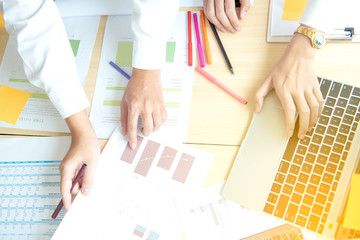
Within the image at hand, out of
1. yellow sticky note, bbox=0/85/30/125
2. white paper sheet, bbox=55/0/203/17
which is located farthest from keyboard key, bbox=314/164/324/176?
yellow sticky note, bbox=0/85/30/125

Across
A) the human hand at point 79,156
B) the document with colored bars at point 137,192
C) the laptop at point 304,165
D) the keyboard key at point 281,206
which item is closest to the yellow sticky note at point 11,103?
the human hand at point 79,156

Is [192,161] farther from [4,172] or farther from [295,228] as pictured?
[4,172]

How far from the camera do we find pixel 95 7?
2.99 ft

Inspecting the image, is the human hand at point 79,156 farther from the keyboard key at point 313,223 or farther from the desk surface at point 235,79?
the keyboard key at point 313,223

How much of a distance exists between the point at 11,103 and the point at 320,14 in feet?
2.70

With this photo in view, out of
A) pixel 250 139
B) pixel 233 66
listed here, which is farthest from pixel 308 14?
pixel 250 139

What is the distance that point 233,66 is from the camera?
784mm

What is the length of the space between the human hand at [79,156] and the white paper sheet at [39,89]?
0.07 metres

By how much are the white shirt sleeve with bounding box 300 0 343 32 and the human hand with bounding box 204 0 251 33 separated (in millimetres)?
161

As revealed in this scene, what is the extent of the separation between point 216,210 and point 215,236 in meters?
0.05

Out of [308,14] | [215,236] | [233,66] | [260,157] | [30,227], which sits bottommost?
[30,227]

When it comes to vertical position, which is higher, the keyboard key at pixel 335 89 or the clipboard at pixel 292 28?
the clipboard at pixel 292 28

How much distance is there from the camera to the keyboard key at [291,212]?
633mm

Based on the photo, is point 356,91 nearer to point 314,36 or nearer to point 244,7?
point 314,36
